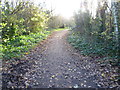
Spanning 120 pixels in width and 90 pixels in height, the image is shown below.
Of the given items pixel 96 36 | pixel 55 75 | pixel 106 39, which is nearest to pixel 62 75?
pixel 55 75

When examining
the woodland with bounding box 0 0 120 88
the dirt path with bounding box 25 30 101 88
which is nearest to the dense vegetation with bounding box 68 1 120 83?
the woodland with bounding box 0 0 120 88

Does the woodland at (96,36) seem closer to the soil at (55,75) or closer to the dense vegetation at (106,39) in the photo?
the dense vegetation at (106,39)

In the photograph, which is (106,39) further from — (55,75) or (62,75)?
(55,75)

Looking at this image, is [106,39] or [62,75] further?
[106,39]

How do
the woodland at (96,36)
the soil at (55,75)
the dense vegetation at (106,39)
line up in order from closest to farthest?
the soil at (55,75)
the woodland at (96,36)
the dense vegetation at (106,39)

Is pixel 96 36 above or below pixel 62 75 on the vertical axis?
above

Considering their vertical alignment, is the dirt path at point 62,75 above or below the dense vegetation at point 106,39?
below

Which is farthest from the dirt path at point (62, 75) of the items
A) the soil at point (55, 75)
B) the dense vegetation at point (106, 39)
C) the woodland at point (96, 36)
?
the dense vegetation at point (106, 39)

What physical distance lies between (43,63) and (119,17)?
462 cm

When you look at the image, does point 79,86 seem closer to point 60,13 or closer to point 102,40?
point 102,40

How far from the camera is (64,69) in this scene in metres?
6.34

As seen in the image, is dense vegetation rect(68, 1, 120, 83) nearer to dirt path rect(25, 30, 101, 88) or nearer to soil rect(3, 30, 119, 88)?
soil rect(3, 30, 119, 88)

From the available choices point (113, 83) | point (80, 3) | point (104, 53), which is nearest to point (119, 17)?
point (104, 53)

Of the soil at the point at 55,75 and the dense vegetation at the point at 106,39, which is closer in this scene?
the soil at the point at 55,75
